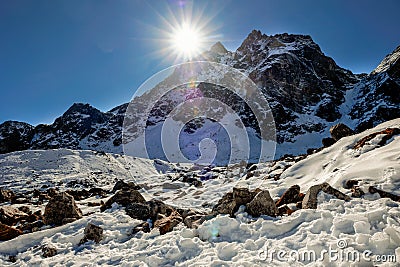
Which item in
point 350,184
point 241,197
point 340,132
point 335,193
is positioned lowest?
point 241,197

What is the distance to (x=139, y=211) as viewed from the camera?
A: 413 inches

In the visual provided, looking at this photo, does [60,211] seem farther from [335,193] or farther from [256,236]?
[335,193]

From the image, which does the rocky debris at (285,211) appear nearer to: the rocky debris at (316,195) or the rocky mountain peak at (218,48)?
the rocky debris at (316,195)

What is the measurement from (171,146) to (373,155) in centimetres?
8340

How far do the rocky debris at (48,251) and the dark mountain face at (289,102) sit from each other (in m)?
70.4

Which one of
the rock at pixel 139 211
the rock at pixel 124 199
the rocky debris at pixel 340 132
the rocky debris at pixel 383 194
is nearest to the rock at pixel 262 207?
the rocky debris at pixel 383 194

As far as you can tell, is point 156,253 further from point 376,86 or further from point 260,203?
point 376,86

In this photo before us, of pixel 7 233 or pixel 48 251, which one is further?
pixel 7 233

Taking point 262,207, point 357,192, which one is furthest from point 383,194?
point 262,207

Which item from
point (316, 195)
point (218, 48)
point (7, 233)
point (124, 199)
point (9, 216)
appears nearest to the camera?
point (316, 195)

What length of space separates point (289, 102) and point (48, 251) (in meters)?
98.3

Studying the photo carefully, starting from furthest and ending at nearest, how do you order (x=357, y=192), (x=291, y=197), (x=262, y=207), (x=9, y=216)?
(x=9, y=216)
(x=291, y=197)
(x=262, y=207)
(x=357, y=192)

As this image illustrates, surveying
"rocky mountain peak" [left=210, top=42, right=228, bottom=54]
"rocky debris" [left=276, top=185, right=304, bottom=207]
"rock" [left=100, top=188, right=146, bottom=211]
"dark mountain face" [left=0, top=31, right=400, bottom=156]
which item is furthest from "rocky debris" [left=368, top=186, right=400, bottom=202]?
"rocky mountain peak" [left=210, top=42, right=228, bottom=54]

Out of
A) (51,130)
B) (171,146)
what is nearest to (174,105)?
(171,146)
